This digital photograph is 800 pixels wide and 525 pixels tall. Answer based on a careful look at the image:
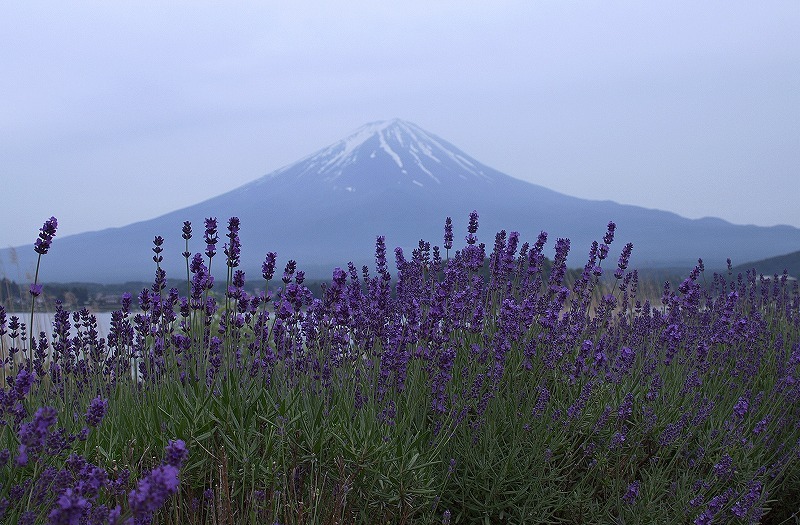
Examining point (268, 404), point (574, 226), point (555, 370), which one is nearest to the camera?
point (268, 404)

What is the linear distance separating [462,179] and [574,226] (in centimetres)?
2579

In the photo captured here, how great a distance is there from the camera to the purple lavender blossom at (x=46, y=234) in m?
2.84

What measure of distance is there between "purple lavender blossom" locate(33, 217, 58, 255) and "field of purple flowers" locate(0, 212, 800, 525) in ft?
0.06

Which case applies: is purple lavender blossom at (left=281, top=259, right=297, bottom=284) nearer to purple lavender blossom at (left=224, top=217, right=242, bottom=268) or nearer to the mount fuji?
purple lavender blossom at (left=224, top=217, right=242, bottom=268)

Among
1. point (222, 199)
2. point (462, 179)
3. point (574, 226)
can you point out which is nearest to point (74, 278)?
point (222, 199)

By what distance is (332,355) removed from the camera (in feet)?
13.0

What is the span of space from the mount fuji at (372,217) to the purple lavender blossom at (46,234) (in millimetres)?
102450

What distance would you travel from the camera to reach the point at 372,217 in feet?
414

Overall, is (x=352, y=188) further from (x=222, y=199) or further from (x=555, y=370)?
(x=555, y=370)

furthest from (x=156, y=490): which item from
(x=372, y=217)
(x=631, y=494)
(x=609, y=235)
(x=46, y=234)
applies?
(x=372, y=217)

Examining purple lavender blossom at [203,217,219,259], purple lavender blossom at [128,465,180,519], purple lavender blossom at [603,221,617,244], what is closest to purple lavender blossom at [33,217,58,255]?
purple lavender blossom at [203,217,219,259]

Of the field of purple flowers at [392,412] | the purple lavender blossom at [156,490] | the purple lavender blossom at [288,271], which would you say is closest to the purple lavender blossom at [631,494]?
the field of purple flowers at [392,412]

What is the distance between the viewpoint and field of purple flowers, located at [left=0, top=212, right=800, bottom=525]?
303 centimetres

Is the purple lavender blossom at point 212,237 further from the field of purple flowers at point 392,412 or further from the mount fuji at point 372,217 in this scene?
the mount fuji at point 372,217
